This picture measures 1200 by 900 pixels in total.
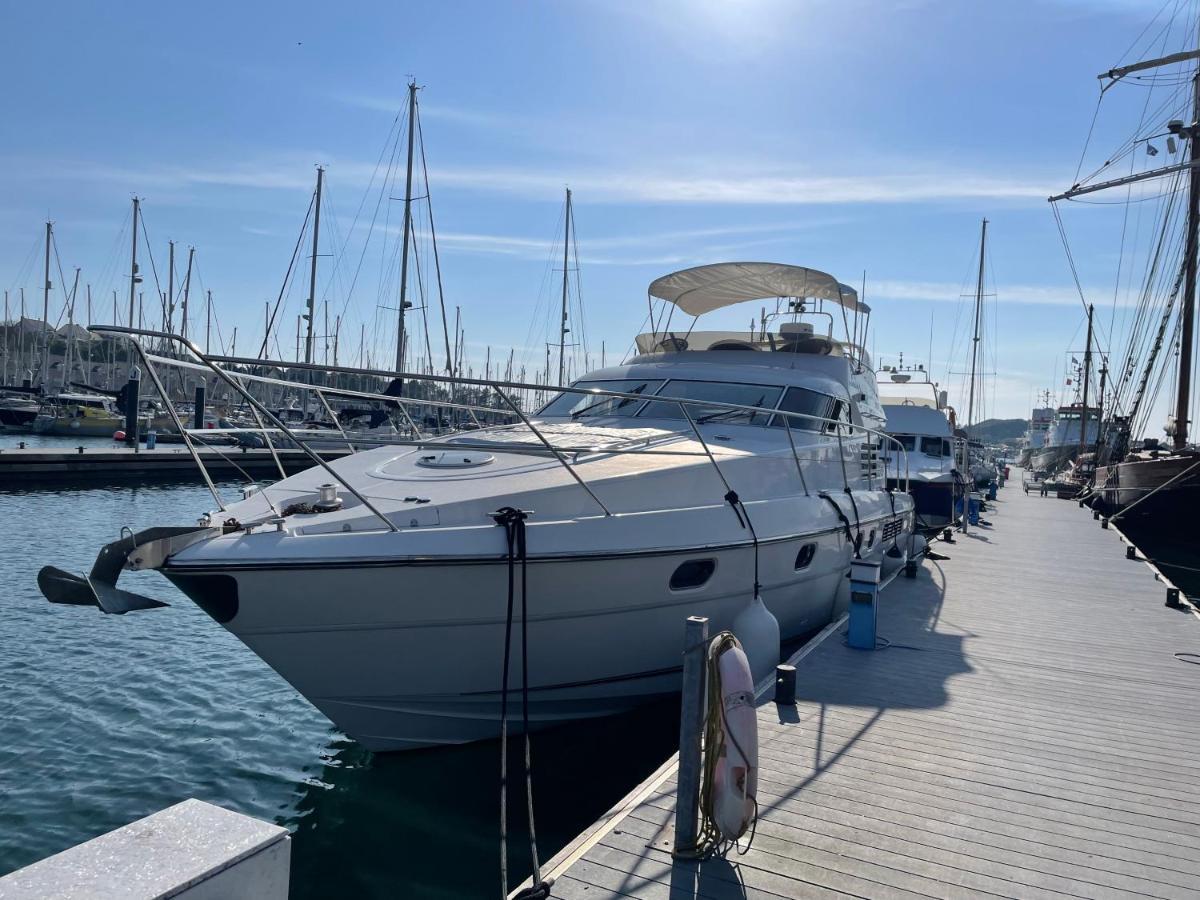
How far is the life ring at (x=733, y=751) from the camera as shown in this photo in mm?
3727

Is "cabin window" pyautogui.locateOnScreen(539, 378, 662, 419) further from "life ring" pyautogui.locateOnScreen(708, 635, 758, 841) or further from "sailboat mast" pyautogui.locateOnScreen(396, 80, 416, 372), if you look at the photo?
"sailboat mast" pyautogui.locateOnScreen(396, 80, 416, 372)

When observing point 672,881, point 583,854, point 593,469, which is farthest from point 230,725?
point 672,881

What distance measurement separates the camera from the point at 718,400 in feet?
27.6

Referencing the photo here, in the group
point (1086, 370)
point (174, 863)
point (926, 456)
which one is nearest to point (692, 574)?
point (174, 863)

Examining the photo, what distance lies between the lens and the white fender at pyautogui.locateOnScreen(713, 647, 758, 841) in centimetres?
373

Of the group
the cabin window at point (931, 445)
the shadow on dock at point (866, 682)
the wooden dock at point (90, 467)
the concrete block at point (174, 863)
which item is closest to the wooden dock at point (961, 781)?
the shadow on dock at point (866, 682)

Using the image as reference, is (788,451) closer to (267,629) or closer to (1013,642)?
(1013,642)

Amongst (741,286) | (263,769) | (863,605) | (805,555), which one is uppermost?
(741,286)

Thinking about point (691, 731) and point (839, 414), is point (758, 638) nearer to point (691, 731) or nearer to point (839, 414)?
point (691, 731)

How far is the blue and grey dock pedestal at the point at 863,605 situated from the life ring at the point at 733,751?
3.62 meters

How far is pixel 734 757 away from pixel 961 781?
1674 millimetres

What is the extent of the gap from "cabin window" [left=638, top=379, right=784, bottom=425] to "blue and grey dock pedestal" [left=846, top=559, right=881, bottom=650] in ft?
5.92

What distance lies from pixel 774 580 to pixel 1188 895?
361 centimetres

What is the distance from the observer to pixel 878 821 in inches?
161
